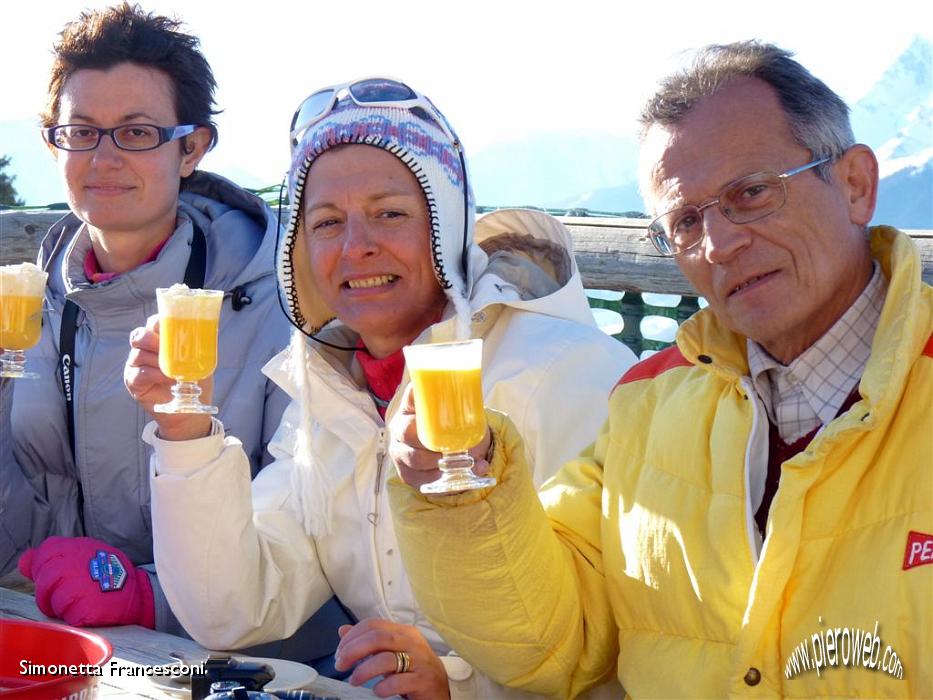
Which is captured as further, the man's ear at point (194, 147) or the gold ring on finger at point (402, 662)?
the man's ear at point (194, 147)

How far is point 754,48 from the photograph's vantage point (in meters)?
2.10

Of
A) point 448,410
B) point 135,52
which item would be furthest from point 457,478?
point 135,52

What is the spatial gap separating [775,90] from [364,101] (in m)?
1.14

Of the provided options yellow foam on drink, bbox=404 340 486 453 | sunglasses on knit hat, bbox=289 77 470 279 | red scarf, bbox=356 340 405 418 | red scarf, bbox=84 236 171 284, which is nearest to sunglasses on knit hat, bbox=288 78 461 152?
sunglasses on knit hat, bbox=289 77 470 279

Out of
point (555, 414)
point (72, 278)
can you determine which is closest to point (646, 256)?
point (555, 414)

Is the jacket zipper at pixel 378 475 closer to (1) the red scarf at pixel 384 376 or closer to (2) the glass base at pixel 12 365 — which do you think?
(1) the red scarf at pixel 384 376

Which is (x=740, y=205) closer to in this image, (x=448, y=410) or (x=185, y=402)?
(x=448, y=410)

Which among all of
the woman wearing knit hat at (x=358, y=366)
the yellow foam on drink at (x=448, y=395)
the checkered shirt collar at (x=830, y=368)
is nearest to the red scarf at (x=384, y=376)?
the woman wearing knit hat at (x=358, y=366)

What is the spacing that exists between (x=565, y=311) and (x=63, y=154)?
177 centimetres

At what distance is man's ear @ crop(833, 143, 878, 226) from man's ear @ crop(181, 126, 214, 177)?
2351 mm

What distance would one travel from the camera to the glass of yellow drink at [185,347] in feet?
7.59

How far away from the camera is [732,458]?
1.96m

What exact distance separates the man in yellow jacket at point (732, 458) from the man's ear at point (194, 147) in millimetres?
2037

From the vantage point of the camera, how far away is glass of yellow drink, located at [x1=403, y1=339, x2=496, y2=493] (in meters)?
1.85
